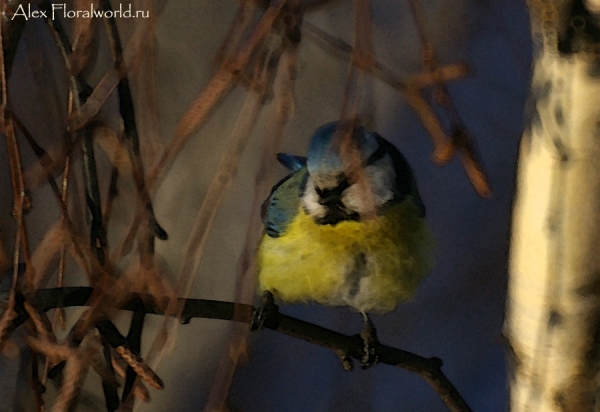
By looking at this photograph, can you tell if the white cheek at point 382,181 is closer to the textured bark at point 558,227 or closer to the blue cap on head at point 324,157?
the blue cap on head at point 324,157

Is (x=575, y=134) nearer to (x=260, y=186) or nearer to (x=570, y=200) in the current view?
(x=570, y=200)

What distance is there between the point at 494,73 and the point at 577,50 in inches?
19.3

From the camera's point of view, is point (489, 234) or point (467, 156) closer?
point (467, 156)

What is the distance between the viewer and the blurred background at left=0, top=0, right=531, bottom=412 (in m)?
0.78

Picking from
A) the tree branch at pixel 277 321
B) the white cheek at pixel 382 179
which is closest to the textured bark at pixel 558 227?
the tree branch at pixel 277 321

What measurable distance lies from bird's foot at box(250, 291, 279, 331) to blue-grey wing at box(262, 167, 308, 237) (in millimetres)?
77

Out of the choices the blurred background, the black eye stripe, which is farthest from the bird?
the blurred background

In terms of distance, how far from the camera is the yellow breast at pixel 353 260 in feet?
2.00

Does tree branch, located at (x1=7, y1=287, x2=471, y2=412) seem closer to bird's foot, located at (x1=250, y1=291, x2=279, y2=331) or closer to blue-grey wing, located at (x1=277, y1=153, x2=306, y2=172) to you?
bird's foot, located at (x1=250, y1=291, x2=279, y2=331)

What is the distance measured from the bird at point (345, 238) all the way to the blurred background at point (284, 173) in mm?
140

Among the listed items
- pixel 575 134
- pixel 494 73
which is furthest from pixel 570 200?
pixel 494 73

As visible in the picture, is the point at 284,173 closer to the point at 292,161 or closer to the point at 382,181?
the point at 292,161

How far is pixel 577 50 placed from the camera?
1.07 feet

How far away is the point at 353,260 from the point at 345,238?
3cm
